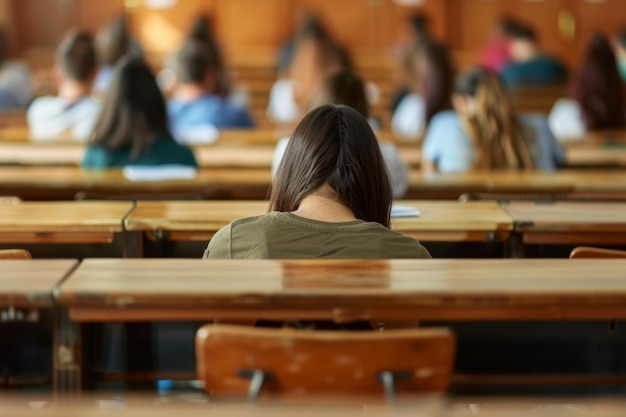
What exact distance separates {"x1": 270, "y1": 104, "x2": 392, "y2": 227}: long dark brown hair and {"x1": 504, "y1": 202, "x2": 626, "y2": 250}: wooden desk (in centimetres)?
89

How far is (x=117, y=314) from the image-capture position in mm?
2557

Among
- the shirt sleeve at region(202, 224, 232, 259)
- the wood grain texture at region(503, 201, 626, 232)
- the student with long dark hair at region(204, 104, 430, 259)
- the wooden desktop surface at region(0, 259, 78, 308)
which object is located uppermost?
the student with long dark hair at region(204, 104, 430, 259)

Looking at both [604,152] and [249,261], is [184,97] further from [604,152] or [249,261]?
[249,261]

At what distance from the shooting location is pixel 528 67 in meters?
10.4

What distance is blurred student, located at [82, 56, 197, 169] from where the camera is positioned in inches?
196

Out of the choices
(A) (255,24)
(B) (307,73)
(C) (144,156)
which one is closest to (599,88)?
(B) (307,73)

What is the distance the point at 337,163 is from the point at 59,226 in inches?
43.9

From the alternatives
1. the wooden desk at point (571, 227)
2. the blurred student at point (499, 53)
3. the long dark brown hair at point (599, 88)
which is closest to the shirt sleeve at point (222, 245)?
the wooden desk at point (571, 227)

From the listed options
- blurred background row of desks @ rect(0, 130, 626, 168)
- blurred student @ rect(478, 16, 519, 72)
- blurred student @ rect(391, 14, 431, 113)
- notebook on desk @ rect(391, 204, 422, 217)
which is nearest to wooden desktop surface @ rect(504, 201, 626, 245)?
notebook on desk @ rect(391, 204, 422, 217)

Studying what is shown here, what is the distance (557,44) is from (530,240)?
1021 cm

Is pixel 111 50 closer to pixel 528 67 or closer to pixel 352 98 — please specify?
pixel 528 67

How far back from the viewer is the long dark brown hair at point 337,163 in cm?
284

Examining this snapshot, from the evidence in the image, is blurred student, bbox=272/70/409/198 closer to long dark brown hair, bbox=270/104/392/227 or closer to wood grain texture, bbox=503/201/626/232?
wood grain texture, bbox=503/201/626/232

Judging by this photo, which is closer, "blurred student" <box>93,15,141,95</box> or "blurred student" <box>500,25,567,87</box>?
"blurred student" <box>93,15,141,95</box>
